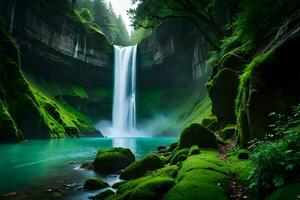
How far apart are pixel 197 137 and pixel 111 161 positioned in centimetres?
474

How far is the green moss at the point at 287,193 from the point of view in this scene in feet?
16.7

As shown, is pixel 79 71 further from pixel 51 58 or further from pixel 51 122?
pixel 51 122

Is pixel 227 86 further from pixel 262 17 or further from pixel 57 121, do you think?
pixel 57 121

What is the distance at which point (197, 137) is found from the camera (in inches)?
615

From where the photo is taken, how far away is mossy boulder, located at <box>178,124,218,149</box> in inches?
604

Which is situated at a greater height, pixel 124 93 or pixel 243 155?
pixel 124 93

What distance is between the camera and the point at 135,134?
75.1 metres

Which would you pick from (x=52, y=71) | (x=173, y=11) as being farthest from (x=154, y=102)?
(x=173, y=11)

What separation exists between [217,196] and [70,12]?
7777 cm

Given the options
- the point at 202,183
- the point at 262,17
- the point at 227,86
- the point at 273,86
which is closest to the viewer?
the point at 202,183

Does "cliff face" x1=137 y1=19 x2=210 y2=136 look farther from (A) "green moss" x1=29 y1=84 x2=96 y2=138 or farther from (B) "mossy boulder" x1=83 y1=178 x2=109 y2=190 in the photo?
(B) "mossy boulder" x1=83 y1=178 x2=109 y2=190

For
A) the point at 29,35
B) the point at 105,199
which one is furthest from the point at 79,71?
the point at 105,199

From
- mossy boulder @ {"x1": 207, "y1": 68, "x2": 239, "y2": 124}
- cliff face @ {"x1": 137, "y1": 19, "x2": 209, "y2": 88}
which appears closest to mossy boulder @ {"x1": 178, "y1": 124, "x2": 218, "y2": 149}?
mossy boulder @ {"x1": 207, "y1": 68, "x2": 239, "y2": 124}

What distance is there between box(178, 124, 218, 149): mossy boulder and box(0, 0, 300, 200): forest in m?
0.05
